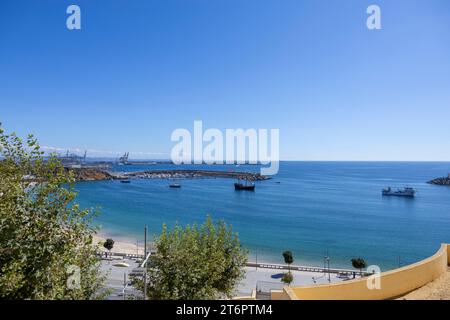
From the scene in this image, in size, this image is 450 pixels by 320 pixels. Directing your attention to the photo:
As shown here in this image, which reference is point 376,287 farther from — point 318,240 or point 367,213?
point 367,213

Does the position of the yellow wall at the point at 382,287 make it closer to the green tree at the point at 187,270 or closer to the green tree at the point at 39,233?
the green tree at the point at 187,270

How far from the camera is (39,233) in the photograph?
546 cm

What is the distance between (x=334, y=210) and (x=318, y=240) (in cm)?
1914

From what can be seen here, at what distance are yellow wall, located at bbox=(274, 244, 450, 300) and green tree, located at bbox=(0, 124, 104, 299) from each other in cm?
416

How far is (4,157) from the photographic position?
6484 mm

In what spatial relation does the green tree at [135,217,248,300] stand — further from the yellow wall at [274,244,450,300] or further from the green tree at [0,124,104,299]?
the yellow wall at [274,244,450,300]

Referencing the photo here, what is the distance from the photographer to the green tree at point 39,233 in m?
5.15

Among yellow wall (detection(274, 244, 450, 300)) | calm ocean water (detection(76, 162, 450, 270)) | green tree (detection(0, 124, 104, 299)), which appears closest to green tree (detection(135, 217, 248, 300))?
green tree (detection(0, 124, 104, 299))

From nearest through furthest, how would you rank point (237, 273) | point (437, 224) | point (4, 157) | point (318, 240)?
point (4, 157), point (237, 273), point (318, 240), point (437, 224)

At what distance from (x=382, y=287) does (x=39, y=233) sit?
7165 mm

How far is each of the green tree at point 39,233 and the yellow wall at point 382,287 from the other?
4160mm

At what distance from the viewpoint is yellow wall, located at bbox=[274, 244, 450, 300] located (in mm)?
6157

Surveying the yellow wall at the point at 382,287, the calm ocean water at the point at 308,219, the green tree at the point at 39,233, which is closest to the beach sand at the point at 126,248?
the calm ocean water at the point at 308,219
